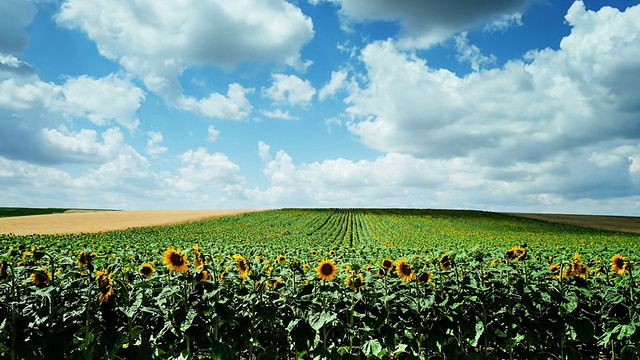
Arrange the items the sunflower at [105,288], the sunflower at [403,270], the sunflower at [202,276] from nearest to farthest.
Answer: the sunflower at [105,288] → the sunflower at [202,276] → the sunflower at [403,270]

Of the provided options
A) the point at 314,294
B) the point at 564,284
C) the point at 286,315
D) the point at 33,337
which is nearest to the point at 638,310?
the point at 564,284

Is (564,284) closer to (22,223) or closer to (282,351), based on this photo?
(282,351)

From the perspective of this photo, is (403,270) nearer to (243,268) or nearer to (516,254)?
(516,254)

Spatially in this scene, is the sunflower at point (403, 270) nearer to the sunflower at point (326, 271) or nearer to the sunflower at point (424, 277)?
the sunflower at point (424, 277)

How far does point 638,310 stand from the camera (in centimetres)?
490

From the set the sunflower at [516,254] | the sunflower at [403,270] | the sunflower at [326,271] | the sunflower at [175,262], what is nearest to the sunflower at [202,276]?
the sunflower at [175,262]

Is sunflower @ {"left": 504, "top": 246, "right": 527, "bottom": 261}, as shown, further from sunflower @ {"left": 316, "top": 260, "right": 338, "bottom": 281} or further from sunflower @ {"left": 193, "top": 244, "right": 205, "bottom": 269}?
sunflower @ {"left": 193, "top": 244, "right": 205, "bottom": 269}

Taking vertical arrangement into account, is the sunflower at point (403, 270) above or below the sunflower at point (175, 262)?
below

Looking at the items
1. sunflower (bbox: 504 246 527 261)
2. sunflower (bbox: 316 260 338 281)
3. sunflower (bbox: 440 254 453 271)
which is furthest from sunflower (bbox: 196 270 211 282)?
sunflower (bbox: 504 246 527 261)

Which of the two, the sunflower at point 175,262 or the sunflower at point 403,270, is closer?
the sunflower at point 175,262

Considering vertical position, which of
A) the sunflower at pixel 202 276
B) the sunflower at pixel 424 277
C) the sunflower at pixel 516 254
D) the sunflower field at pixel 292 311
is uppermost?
the sunflower at pixel 516 254

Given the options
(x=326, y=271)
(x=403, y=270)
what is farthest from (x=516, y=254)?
(x=326, y=271)

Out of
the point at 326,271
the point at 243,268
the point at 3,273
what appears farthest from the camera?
the point at 326,271

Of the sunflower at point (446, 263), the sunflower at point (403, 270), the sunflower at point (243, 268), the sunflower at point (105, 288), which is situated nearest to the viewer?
the sunflower at point (105, 288)
